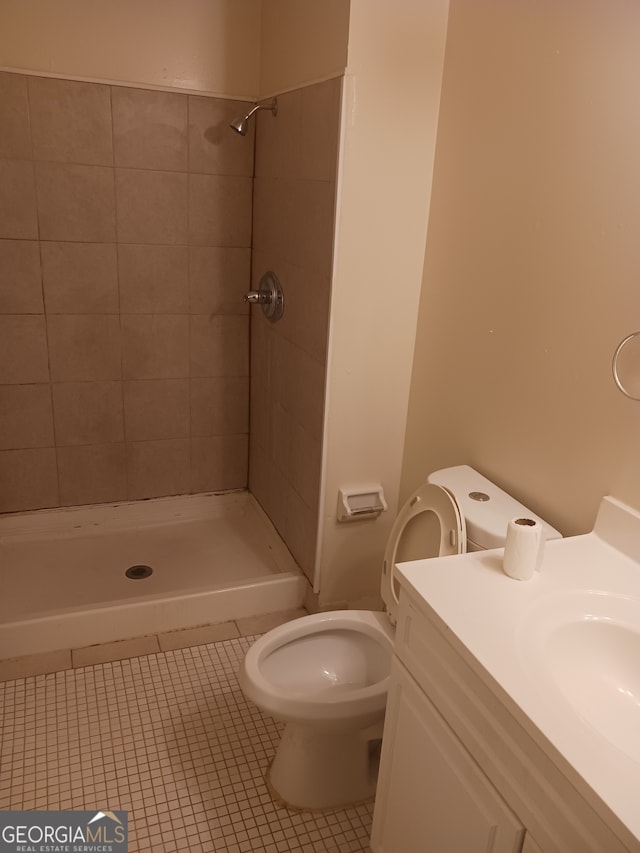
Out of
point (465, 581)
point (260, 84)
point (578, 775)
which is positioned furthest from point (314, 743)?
point (260, 84)

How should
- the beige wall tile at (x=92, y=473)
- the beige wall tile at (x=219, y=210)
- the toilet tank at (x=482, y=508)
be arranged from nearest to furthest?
the toilet tank at (x=482, y=508) < the beige wall tile at (x=219, y=210) < the beige wall tile at (x=92, y=473)

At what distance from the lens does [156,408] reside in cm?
285

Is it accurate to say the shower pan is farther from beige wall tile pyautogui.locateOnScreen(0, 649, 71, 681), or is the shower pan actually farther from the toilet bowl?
the toilet bowl

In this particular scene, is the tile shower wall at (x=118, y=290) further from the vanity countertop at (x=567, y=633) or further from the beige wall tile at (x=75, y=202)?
the vanity countertop at (x=567, y=633)

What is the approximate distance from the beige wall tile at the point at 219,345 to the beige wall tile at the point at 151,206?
36 centimetres

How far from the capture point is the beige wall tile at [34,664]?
82.6 inches

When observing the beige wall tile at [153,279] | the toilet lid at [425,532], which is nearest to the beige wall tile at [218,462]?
the beige wall tile at [153,279]

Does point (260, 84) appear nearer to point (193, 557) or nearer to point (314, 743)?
point (193, 557)

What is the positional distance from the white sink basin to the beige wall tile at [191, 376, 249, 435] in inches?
77.1

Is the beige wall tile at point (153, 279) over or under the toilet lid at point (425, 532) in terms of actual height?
over

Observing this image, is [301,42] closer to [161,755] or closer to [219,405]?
[219,405]

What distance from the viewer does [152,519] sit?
9.64ft

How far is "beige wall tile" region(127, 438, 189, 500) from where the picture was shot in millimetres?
2891

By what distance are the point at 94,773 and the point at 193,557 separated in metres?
1.03
